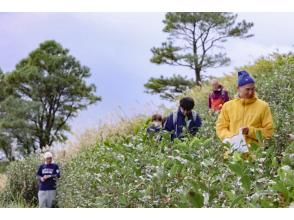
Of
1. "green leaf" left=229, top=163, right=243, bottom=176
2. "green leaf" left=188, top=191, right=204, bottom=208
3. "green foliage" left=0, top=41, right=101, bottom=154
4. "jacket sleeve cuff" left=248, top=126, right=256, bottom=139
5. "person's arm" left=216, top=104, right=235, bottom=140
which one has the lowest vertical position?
"green leaf" left=188, top=191, right=204, bottom=208

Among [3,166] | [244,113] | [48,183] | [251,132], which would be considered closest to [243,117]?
[244,113]

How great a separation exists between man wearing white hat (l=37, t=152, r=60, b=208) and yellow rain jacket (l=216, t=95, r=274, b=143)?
6.78 meters

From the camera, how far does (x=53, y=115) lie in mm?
37469

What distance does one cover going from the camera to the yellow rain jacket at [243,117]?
629cm

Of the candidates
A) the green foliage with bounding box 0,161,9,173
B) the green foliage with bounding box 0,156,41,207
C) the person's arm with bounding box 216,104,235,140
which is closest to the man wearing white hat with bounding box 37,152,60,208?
the green foliage with bounding box 0,156,41,207

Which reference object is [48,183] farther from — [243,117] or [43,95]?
[43,95]

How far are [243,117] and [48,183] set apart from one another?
7221 mm

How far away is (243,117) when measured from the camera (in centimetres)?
638

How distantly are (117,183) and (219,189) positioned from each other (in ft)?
3.60

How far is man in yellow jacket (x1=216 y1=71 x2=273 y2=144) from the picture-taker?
6281mm

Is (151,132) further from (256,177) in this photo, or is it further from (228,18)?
(228,18)

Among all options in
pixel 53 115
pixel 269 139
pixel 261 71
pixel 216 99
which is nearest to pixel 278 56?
pixel 261 71

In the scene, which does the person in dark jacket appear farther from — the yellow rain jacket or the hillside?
the yellow rain jacket

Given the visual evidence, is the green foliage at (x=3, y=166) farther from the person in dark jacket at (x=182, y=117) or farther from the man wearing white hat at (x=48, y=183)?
the person in dark jacket at (x=182, y=117)
